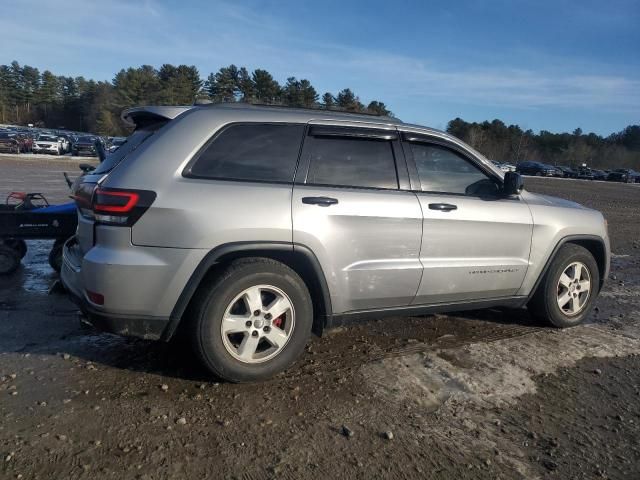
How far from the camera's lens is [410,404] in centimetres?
341

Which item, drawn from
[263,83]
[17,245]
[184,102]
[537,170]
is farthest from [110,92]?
[17,245]

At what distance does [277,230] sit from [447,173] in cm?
166

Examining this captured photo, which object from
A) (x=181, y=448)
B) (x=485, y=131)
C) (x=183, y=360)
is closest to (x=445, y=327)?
(x=183, y=360)

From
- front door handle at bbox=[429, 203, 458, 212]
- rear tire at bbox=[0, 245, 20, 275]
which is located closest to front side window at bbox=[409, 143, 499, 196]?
front door handle at bbox=[429, 203, 458, 212]

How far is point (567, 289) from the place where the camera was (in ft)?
16.4

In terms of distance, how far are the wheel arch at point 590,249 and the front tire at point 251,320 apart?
2.38m

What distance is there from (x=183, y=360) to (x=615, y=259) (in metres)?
7.65

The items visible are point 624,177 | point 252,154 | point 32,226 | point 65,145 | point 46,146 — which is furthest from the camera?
point 624,177

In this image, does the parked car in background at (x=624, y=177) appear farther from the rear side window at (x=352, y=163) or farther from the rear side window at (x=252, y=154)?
the rear side window at (x=252, y=154)

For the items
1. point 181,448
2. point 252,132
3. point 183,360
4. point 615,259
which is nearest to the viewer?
point 181,448

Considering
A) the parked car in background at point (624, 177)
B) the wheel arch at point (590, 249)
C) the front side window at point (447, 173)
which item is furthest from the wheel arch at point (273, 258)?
the parked car in background at point (624, 177)

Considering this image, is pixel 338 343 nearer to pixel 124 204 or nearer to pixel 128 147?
pixel 124 204

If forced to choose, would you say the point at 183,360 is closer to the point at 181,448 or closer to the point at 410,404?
the point at 181,448

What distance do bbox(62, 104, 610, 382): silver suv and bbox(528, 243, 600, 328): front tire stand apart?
0.51 metres
